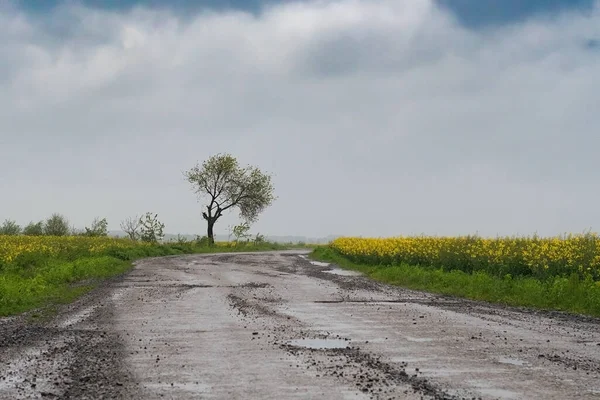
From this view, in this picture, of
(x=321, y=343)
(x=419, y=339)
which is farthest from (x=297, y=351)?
(x=419, y=339)

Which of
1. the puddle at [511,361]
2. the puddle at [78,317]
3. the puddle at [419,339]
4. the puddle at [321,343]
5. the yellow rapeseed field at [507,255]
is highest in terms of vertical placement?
the yellow rapeseed field at [507,255]

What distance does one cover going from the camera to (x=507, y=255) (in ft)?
75.3

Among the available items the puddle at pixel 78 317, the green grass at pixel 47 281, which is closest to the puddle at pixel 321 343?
the puddle at pixel 78 317

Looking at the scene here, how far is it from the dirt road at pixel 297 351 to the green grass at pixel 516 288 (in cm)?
182

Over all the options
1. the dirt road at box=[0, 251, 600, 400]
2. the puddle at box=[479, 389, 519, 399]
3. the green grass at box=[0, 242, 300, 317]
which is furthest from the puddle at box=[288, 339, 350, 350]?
the green grass at box=[0, 242, 300, 317]

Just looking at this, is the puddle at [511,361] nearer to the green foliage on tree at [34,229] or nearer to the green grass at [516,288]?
the green grass at [516,288]

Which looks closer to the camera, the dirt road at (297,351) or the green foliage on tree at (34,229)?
the dirt road at (297,351)

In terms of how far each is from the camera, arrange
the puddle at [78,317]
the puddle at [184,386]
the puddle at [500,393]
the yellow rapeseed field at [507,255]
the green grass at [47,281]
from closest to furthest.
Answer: the puddle at [500,393] < the puddle at [184,386] < the puddle at [78,317] < the green grass at [47,281] < the yellow rapeseed field at [507,255]

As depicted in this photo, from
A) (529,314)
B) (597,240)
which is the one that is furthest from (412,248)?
(529,314)

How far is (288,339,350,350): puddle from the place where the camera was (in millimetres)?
9586

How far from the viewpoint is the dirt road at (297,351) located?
6.91 meters

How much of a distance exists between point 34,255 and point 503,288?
68.8 ft

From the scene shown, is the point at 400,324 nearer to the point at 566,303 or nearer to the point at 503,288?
the point at 566,303

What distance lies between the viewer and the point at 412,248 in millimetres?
31438
